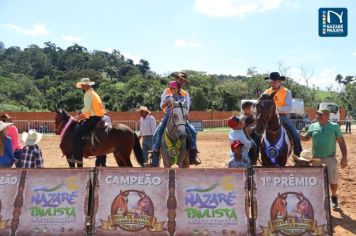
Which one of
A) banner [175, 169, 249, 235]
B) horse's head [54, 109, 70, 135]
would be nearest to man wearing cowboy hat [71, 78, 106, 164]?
horse's head [54, 109, 70, 135]

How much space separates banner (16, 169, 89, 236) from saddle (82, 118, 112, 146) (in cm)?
393

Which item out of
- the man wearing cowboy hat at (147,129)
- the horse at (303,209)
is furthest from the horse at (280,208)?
the man wearing cowboy hat at (147,129)

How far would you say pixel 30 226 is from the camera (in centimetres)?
609

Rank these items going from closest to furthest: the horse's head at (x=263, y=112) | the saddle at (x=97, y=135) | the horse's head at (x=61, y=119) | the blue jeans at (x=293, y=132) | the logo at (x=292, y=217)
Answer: the logo at (x=292, y=217) < the horse's head at (x=263, y=112) < the blue jeans at (x=293, y=132) < the saddle at (x=97, y=135) < the horse's head at (x=61, y=119)

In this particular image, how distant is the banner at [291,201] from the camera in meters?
5.97

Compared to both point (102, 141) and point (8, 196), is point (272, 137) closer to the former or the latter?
point (102, 141)

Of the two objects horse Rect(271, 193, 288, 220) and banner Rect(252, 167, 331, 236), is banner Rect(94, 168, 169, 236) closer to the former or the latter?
banner Rect(252, 167, 331, 236)

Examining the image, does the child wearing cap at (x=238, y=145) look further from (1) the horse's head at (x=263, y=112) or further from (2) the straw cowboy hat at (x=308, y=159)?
(2) the straw cowboy hat at (x=308, y=159)

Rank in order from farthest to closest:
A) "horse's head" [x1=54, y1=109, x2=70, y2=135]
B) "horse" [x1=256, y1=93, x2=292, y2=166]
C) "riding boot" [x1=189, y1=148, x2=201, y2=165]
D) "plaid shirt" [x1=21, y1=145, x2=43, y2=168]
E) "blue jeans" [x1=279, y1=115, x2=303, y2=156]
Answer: "horse's head" [x1=54, y1=109, x2=70, y2=135] → "riding boot" [x1=189, y1=148, x2=201, y2=165] → "blue jeans" [x1=279, y1=115, x2=303, y2=156] → "plaid shirt" [x1=21, y1=145, x2=43, y2=168] → "horse" [x1=256, y1=93, x2=292, y2=166]

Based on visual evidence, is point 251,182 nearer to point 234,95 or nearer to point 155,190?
point 155,190

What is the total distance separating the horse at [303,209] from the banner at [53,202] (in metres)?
3.02

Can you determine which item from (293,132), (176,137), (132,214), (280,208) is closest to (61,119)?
(176,137)

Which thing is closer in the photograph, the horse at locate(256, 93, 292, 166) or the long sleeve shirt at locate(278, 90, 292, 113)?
the horse at locate(256, 93, 292, 166)

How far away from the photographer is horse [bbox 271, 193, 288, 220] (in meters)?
6.02
